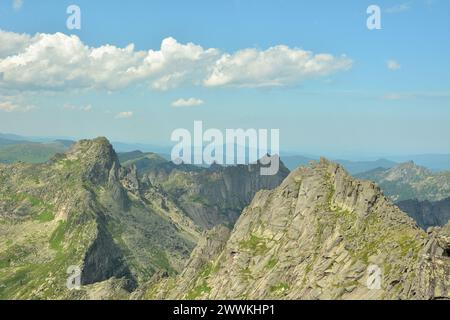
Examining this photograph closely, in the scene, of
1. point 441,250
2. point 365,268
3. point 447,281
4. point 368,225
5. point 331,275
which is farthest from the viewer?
point 368,225

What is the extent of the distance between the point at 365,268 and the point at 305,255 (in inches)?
1541

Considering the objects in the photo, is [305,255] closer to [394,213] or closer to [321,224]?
[321,224]

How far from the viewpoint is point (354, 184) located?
195 m

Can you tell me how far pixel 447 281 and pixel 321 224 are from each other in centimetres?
7173

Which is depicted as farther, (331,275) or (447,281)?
(331,275)

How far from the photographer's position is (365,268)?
495 ft
